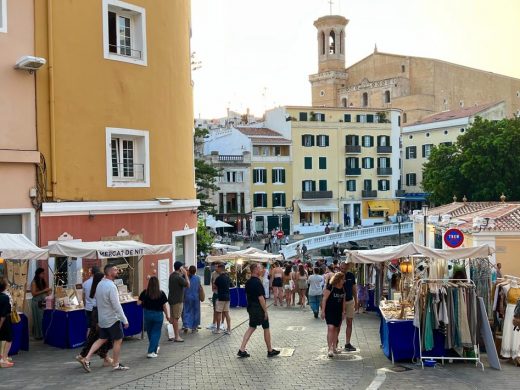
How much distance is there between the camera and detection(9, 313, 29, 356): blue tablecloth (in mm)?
13195

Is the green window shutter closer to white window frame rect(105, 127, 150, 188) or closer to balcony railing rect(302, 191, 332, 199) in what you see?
balcony railing rect(302, 191, 332, 199)

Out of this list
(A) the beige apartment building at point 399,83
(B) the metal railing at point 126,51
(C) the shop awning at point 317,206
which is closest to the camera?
(B) the metal railing at point 126,51

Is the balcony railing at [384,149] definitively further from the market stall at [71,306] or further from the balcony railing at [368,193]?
the market stall at [71,306]

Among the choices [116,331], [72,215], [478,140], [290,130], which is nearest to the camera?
[116,331]

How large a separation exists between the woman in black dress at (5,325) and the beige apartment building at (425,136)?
62.7 meters

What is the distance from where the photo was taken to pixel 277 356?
13.1m

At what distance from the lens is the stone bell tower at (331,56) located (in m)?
95.6

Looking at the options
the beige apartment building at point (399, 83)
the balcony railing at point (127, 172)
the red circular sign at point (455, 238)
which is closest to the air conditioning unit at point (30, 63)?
the balcony railing at point (127, 172)

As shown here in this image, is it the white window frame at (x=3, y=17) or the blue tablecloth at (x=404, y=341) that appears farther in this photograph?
the white window frame at (x=3, y=17)

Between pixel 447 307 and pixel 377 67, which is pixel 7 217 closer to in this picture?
pixel 447 307

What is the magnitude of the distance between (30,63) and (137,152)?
4.07m

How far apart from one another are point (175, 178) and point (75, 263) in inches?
172

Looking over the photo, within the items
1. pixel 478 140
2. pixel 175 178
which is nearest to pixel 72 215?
pixel 175 178

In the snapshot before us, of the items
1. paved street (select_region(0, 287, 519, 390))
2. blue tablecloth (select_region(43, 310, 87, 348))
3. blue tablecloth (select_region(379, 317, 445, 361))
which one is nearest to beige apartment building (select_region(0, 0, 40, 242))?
blue tablecloth (select_region(43, 310, 87, 348))
